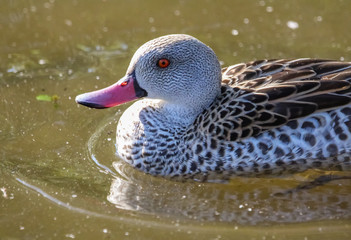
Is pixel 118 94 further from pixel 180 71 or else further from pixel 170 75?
pixel 180 71

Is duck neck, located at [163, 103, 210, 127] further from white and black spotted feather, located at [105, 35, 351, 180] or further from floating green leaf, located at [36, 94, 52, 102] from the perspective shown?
floating green leaf, located at [36, 94, 52, 102]

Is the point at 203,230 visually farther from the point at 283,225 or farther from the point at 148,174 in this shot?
the point at 148,174

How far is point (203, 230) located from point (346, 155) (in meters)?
1.91

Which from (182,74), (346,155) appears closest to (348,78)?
(346,155)

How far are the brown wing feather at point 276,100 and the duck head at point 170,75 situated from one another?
0.26 m

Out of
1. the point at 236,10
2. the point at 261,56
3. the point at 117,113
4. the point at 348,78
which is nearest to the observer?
the point at 348,78

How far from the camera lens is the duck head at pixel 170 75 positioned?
718 centimetres

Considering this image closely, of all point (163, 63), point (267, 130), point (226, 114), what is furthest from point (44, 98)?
point (267, 130)

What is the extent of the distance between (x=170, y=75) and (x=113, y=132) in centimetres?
126

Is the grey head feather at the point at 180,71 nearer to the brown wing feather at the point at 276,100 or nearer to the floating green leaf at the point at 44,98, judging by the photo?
the brown wing feather at the point at 276,100

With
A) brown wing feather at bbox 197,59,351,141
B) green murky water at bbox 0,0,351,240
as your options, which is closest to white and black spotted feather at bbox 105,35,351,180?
brown wing feather at bbox 197,59,351,141

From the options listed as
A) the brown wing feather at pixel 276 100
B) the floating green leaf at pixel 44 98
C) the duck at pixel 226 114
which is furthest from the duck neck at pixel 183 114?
the floating green leaf at pixel 44 98

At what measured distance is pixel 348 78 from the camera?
23.0 ft

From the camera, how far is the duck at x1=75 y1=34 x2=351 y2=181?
22.6 feet
